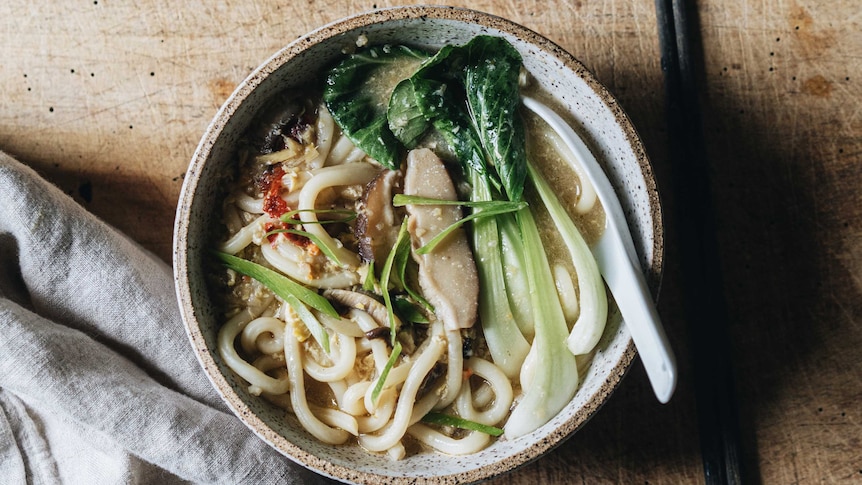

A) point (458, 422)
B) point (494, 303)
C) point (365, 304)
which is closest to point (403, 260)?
point (365, 304)

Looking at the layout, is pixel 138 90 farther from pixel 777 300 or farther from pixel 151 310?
pixel 777 300

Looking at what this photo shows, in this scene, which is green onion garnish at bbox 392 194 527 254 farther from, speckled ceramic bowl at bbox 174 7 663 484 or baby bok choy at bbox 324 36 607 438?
speckled ceramic bowl at bbox 174 7 663 484

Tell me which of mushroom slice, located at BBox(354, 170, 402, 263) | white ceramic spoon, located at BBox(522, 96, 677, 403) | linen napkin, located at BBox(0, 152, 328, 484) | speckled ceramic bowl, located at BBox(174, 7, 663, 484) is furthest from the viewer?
linen napkin, located at BBox(0, 152, 328, 484)

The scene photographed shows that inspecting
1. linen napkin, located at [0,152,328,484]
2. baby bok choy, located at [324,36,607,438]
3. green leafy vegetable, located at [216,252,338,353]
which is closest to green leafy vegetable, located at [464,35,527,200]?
baby bok choy, located at [324,36,607,438]

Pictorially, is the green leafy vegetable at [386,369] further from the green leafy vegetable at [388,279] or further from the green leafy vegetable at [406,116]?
the green leafy vegetable at [406,116]

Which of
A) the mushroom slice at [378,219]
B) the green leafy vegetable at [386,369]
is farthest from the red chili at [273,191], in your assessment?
the green leafy vegetable at [386,369]

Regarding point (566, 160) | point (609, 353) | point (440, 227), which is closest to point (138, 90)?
point (440, 227)

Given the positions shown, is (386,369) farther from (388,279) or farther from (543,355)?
(543,355)
